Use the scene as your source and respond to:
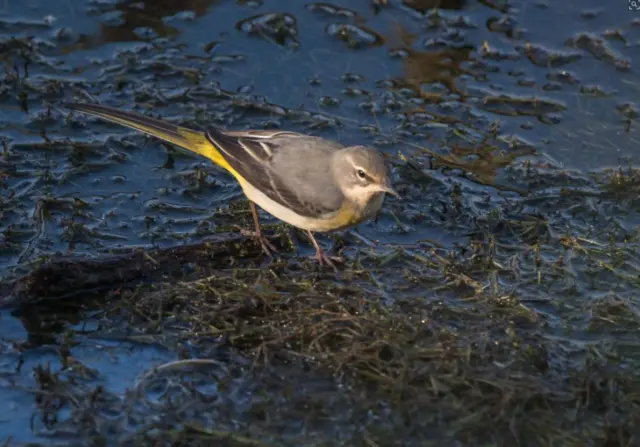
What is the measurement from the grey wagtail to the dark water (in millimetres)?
730

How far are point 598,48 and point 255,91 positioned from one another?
389cm

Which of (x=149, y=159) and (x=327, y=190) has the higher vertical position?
(x=327, y=190)

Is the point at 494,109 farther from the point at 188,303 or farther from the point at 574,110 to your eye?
the point at 188,303

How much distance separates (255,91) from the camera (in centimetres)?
1185

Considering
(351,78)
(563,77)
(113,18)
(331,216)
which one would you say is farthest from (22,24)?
(563,77)

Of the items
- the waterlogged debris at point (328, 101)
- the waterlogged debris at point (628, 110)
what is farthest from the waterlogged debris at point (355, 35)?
the waterlogged debris at point (628, 110)

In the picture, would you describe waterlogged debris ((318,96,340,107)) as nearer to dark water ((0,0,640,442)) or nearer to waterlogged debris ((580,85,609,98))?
dark water ((0,0,640,442))

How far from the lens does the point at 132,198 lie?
33.6ft

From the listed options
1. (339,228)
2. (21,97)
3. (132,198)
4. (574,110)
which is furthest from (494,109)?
(21,97)

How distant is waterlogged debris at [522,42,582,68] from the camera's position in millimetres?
12242

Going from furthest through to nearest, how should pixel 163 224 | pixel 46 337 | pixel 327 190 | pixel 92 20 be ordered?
pixel 92 20, pixel 163 224, pixel 327 190, pixel 46 337

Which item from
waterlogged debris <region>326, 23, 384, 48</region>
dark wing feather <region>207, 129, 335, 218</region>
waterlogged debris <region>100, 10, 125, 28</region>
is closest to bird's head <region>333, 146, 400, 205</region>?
dark wing feather <region>207, 129, 335, 218</region>

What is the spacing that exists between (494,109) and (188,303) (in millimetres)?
4512

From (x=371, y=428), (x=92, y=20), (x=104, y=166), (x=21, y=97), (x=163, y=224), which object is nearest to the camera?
(x=371, y=428)
